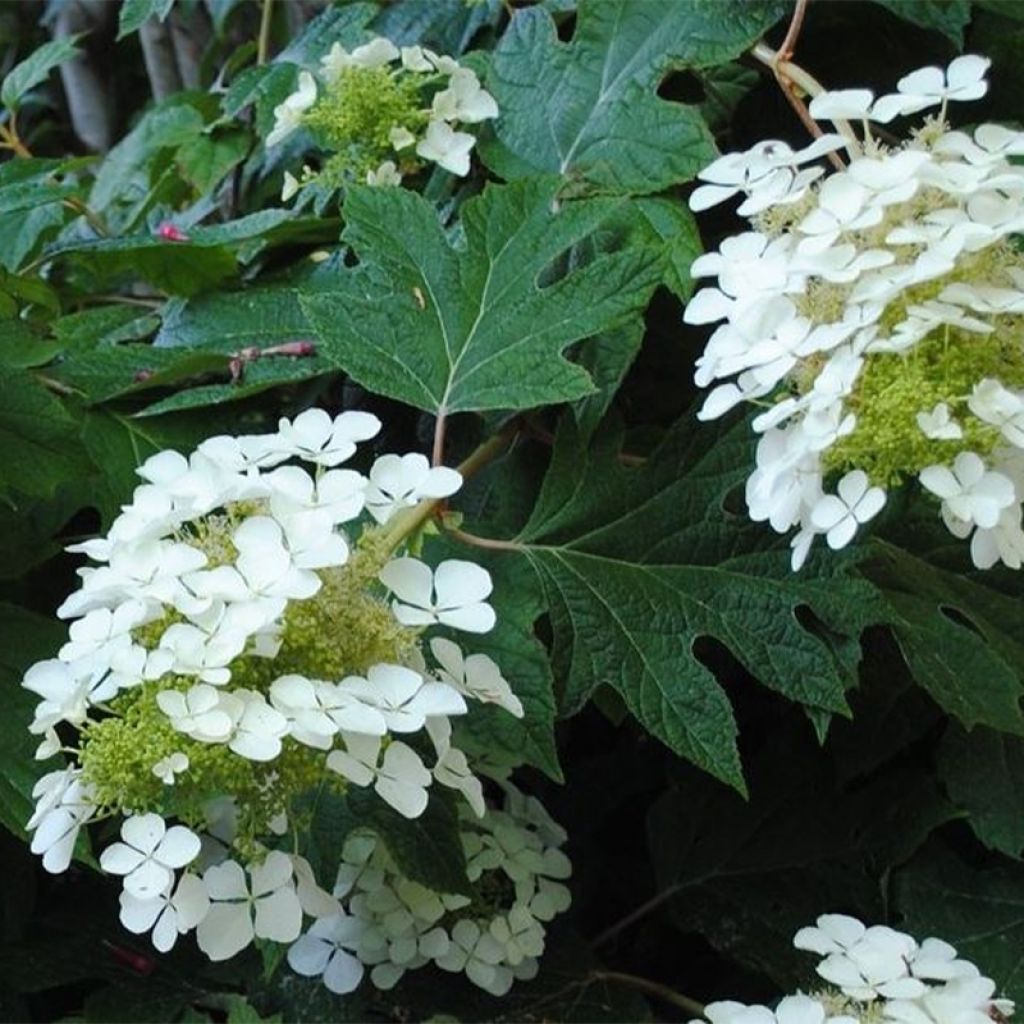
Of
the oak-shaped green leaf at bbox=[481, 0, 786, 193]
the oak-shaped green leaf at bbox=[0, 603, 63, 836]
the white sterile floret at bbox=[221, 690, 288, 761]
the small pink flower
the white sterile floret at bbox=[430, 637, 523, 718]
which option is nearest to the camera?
the white sterile floret at bbox=[221, 690, 288, 761]

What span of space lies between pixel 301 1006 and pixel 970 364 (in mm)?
645

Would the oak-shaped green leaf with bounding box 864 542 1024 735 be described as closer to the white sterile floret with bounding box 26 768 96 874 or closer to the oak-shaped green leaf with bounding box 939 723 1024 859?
the oak-shaped green leaf with bounding box 939 723 1024 859

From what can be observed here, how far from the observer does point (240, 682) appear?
0.65m

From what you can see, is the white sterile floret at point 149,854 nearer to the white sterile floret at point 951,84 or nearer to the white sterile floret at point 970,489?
the white sterile floret at point 970,489

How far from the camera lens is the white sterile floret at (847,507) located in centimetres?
70

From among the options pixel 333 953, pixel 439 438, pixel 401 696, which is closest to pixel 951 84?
pixel 439 438

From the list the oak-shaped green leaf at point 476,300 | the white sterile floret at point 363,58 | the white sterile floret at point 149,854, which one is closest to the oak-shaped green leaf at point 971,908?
the oak-shaped green leaf at point 476,300

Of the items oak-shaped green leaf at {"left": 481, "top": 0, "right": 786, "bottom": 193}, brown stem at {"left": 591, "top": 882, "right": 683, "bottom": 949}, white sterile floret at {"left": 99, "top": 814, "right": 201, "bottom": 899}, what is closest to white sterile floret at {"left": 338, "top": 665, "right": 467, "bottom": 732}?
white sterile floret at {"left": 99, "top": 814, "right": 201, "bottom": 899}

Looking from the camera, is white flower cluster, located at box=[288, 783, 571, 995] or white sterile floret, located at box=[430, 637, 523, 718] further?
white flower cluster, located at box=[288, 783, 571, 995]

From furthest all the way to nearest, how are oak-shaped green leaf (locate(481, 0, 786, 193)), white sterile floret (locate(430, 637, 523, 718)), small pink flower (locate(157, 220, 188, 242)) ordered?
small pink flower (locate(157, 220, 188, 242)), oak-shaped green leaf (locate(481, 0, 786, 193)), white sterile floret (locate(430, 637, 523, 718))

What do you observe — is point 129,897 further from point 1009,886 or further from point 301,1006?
point 1009,886

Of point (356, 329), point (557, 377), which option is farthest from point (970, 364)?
point (356, 329)

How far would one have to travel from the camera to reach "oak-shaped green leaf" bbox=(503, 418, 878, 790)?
0.83 metres

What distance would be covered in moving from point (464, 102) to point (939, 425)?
0.50m
